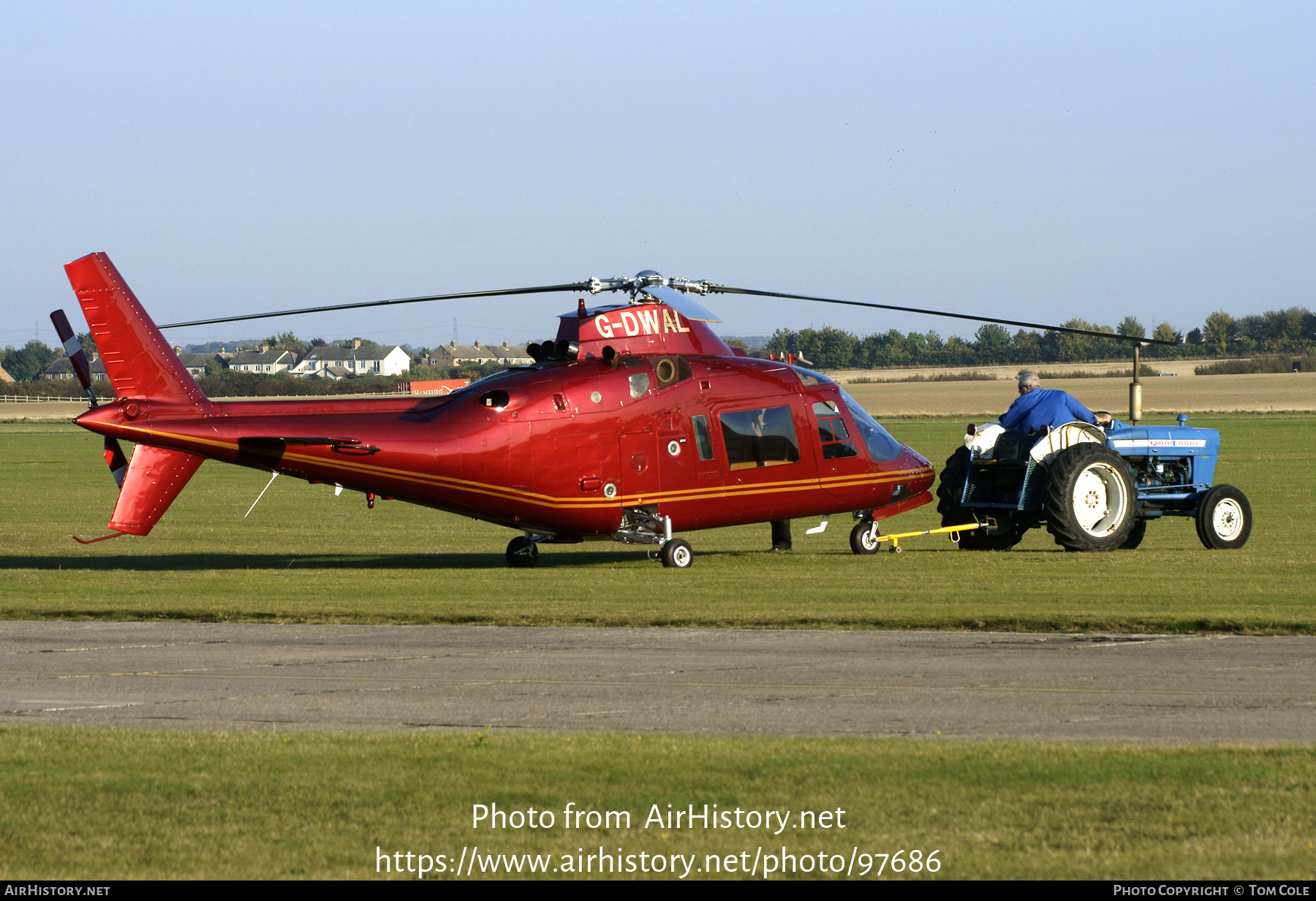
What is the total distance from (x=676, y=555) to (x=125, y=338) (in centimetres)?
783

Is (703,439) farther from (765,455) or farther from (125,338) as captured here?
(125,338)

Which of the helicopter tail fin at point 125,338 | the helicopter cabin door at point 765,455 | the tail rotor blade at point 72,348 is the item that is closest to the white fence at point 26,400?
the tail rotor blade at point 72,348

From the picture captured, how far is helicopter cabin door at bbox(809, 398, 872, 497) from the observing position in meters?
21.1

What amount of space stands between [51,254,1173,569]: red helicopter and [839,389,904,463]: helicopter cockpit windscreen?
3 cm

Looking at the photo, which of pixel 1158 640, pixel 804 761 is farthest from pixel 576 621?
pixel 804 761

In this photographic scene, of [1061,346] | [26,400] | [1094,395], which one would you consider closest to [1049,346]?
[1061,346]

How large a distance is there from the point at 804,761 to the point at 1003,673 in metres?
3.61

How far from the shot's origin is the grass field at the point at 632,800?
249 inches

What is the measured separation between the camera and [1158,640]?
12773mm

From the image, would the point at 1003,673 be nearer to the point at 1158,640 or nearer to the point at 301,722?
the point at 1158,640

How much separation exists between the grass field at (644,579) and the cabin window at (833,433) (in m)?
1.57

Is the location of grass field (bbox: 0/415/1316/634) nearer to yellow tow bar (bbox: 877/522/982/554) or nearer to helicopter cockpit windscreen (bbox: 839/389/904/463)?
yellow tow bar (bbox: 877/522/982/554)

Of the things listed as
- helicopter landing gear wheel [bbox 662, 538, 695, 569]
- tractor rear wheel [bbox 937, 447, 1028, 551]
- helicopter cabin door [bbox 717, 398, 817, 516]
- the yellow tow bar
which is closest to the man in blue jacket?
tractor rear wheel [bbox 937, 447, 1028, 551]
